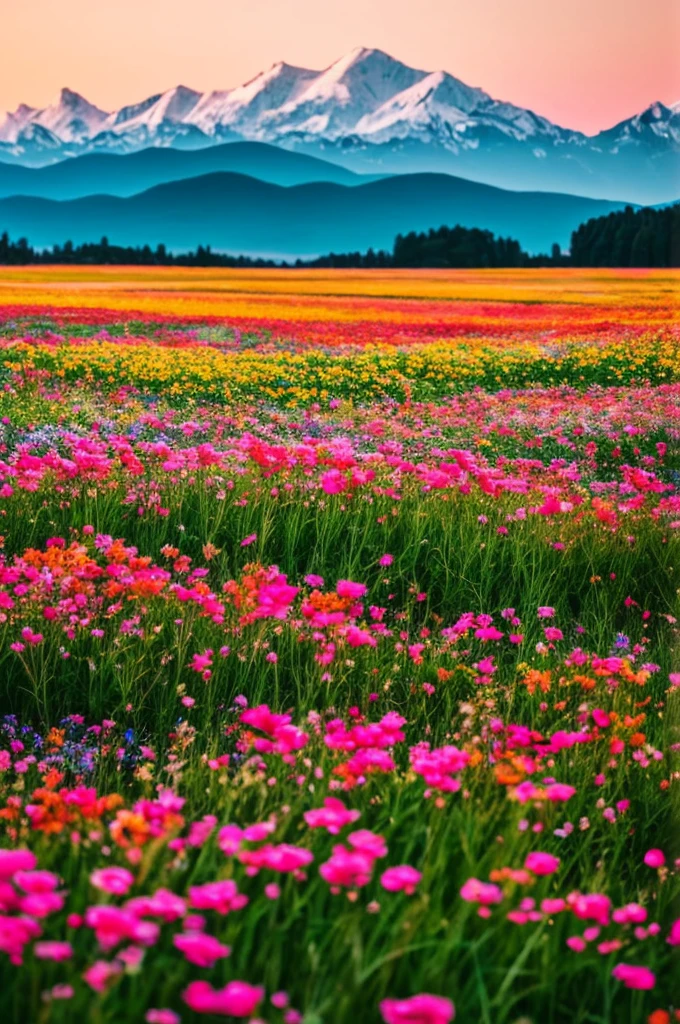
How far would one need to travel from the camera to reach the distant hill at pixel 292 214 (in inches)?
526

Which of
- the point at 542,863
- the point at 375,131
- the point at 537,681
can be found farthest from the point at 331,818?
the point at 375,131

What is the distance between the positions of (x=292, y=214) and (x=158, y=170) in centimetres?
388

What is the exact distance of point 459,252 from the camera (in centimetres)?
1753

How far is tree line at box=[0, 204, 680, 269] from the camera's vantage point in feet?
40.7

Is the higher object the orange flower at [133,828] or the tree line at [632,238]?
the tree line at [632,238]

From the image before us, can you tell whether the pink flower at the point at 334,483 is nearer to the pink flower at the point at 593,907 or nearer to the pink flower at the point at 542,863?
the pink flower at the point at 542,863

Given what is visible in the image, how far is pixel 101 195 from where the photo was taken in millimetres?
13836

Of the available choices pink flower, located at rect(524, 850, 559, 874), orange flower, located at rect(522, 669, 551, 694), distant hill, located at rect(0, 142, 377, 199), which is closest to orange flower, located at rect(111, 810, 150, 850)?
pink flower, located at rect(524, 850, 559, 874)

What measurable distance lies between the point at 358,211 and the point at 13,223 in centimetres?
592

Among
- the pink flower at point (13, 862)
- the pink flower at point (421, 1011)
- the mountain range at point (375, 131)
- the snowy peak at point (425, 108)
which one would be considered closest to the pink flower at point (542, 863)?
the pink flower at point (421, 1011)

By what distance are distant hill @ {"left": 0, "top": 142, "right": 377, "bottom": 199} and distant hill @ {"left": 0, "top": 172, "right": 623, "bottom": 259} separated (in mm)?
529

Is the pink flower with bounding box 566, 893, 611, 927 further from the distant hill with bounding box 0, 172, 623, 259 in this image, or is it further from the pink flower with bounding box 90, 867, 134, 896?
the distant hill with bounding box 0, 172, 623, 259

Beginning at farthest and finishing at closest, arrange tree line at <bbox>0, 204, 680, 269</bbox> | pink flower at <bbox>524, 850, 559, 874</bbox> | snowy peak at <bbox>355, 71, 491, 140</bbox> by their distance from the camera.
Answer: tree line at <bbox>0, 204, 680, 269</bbox>
snowy peak at <bbox>355, 71, 491, 140</bbox>
pink flower at <bbox>524, 850, 559, 874</bbox>

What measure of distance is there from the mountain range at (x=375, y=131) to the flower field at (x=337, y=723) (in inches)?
114
